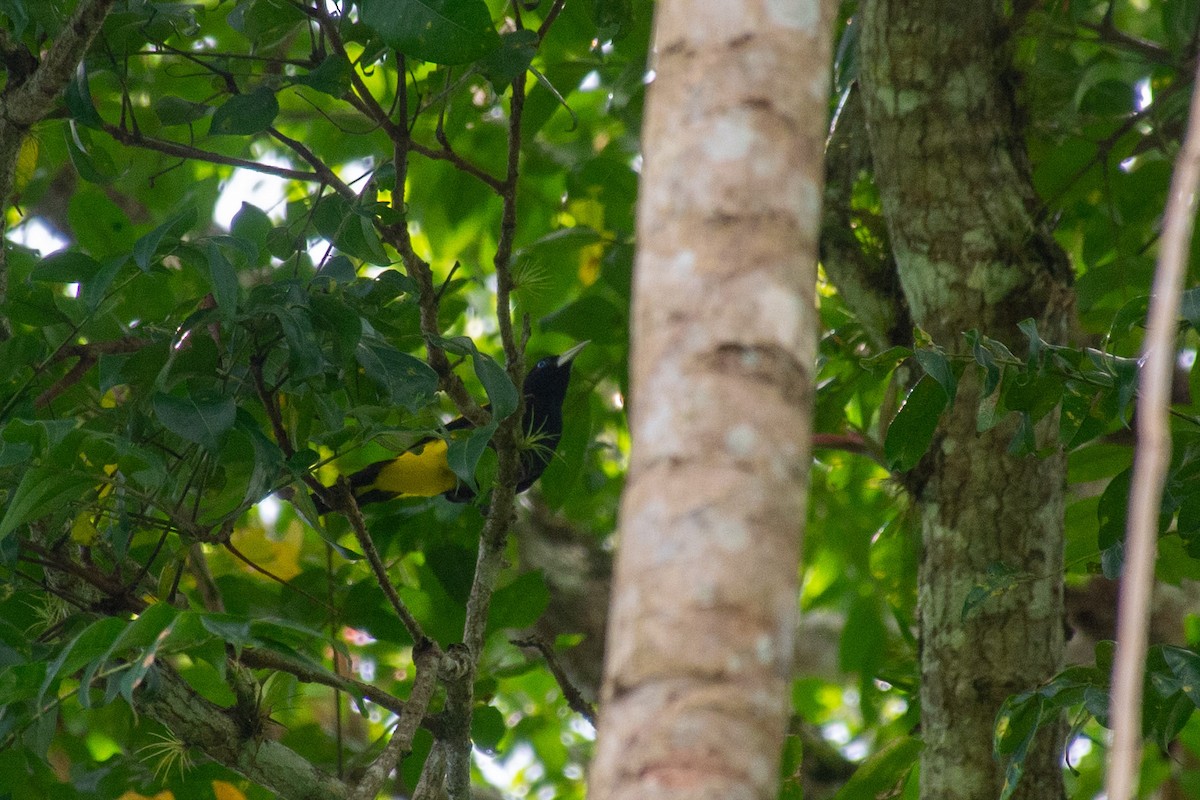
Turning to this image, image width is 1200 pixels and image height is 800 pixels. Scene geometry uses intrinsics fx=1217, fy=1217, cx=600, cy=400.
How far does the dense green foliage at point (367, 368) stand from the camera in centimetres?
183

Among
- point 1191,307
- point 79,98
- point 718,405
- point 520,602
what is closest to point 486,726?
point 520,602

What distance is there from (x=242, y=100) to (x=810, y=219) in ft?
4.53

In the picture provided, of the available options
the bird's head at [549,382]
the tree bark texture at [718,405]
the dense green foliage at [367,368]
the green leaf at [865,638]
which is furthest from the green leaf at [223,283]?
the green leaf at [865,638]

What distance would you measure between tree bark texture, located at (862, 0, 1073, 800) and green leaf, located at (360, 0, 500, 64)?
133 centimetres

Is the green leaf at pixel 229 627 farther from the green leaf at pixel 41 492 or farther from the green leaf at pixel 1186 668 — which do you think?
the green leaf at pixel 1186 668

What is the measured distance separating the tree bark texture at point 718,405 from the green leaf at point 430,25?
2.75ft

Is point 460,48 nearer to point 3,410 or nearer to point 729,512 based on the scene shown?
point 3,410

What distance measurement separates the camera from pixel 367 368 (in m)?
1.96

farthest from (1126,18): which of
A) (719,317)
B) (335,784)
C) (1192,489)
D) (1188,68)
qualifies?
(719,317)

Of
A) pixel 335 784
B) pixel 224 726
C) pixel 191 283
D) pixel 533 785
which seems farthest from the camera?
pixel 533 785

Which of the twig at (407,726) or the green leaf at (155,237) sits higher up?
the green leaf at (155,237)

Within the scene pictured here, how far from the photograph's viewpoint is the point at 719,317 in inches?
38.3

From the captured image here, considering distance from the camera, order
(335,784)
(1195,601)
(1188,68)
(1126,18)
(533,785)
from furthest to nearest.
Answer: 1. (533,785)
2. (1126,18)
3. (1195,601)
4. (1188,68)
5. (335,784)

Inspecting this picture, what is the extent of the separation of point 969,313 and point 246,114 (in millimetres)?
1643
